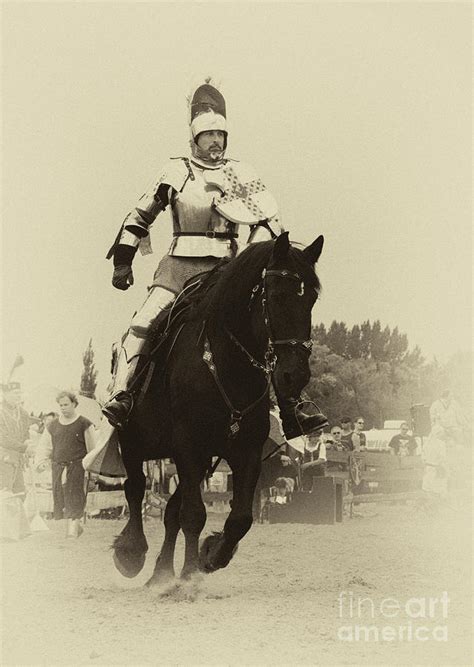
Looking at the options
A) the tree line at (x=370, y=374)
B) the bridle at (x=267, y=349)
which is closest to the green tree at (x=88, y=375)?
the bridle at (x=267, y=349)

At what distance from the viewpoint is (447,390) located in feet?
57.8

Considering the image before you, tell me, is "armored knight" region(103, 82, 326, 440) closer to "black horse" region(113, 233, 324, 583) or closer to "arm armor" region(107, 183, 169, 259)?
"arm armor" region(107, 183, 169, 259)

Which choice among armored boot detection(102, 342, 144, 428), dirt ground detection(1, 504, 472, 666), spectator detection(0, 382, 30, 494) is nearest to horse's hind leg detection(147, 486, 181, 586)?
dirt ground detection(1, 504, 472, 666)

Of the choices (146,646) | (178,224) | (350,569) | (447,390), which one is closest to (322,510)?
(447,390)

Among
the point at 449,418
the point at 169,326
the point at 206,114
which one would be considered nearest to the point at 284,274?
the point at 169,326

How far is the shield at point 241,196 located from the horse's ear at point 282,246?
1178 mm

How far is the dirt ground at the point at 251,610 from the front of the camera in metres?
6.82

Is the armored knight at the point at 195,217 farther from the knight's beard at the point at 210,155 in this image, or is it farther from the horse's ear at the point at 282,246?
the horse's ear at the point at 282,246

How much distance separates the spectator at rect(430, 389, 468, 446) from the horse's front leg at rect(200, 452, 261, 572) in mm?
9997

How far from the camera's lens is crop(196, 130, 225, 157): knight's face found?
8.77 m

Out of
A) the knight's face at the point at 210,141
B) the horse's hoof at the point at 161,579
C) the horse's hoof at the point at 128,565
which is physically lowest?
the horse's hoof at the point at 161,579

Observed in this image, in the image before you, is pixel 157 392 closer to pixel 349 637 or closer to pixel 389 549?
pixel 349 637

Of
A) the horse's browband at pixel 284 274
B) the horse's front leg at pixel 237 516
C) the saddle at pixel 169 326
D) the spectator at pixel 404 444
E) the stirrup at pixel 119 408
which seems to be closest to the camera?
the horse's browband at pixel 284 274

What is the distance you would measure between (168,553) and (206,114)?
3554 millimetres
